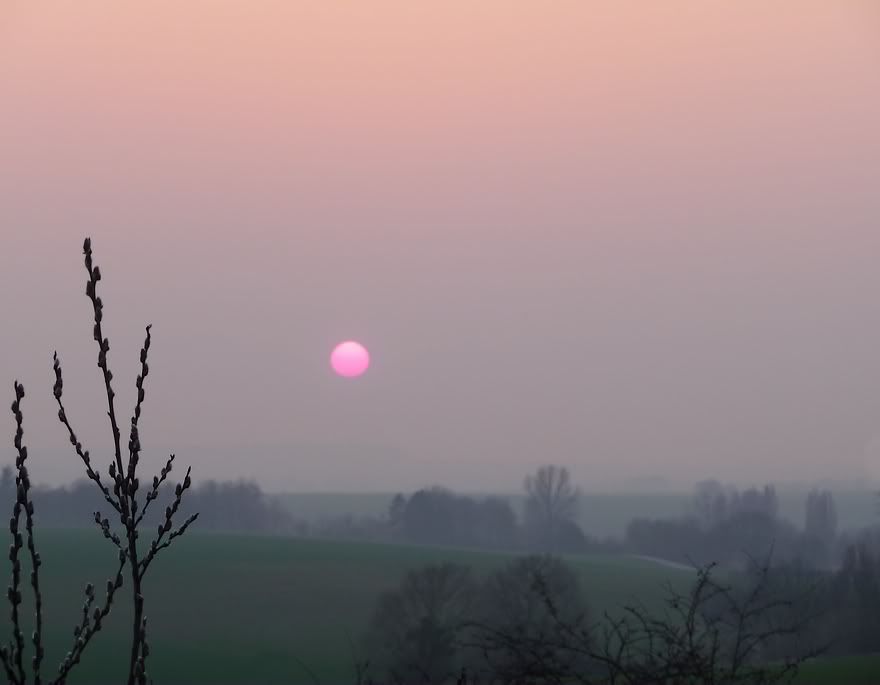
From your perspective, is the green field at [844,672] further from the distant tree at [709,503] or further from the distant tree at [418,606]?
the distant tree at [709,503]

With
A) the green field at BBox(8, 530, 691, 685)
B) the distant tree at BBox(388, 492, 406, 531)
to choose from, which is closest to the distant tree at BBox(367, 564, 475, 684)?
the green field at BBox(8, 530, 691, 685)

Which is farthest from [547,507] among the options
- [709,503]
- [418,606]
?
[418,606]

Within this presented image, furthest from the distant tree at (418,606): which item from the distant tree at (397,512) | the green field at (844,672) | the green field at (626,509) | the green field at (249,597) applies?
the green field at (626,509)

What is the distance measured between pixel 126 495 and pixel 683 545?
90.4 meters

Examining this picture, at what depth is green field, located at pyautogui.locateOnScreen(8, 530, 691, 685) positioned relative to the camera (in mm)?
41875

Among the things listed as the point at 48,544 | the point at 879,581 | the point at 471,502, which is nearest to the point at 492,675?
the point at 879,581

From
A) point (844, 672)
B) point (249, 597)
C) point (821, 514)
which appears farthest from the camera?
point (821, 514)

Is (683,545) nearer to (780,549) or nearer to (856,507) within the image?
(780,549)

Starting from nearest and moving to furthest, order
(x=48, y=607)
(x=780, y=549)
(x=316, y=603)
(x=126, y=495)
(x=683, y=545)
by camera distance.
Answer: (x=126, y=495) → (x=48, y=607) → (x=316, y=603) → (x=780, y=549) → (x=683, y=545)

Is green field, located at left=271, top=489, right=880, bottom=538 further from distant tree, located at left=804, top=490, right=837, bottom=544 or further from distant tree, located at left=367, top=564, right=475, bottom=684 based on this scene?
distant tree, located at left=367, top=564, right=475, bottom=684

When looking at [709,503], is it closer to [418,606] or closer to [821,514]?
[821,514]

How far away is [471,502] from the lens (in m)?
98.7

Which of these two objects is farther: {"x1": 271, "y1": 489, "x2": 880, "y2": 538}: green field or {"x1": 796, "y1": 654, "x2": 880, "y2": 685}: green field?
{"x1": 271, "y1": 489, "x2": 880, "y2": 538}: green field

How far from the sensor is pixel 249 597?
55.6m
